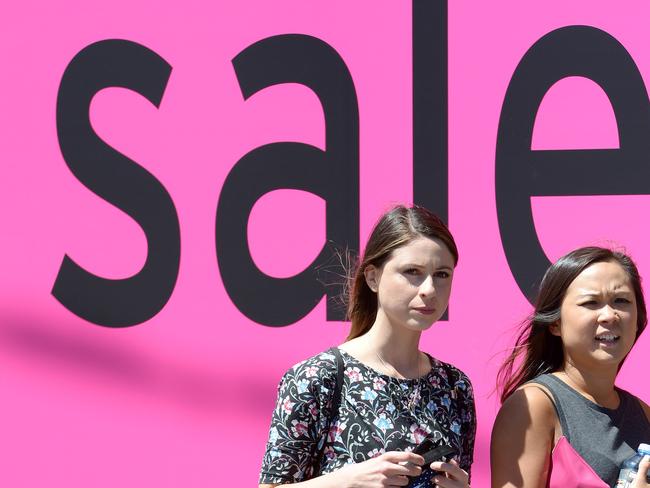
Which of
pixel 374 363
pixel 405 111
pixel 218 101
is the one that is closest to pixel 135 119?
pixel 218 101

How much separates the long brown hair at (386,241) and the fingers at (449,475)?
0.35 metres

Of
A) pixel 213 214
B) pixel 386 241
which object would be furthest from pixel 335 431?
pixel 213 214

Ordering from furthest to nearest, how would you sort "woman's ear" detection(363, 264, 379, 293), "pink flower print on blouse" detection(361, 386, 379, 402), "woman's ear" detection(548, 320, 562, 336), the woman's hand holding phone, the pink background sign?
the pink background sign
"woman's ear" detection(548, 320, 562, 336)
"woman's ear" detection(363, 264, 379, 293)
"pink flower print on blouse" detection(361, 386, 379, 402)
the woman's hand holding phone

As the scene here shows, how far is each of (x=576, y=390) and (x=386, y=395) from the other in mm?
441

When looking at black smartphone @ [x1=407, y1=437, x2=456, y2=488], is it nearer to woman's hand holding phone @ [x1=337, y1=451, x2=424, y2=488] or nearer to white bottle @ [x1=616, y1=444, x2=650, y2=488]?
woman's hand holding phone @ [x1=337, y1=451, x2=424, y2=488]

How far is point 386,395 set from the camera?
71.8 inches

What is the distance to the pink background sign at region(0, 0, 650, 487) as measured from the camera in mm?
2740

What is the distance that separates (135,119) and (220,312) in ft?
2.10

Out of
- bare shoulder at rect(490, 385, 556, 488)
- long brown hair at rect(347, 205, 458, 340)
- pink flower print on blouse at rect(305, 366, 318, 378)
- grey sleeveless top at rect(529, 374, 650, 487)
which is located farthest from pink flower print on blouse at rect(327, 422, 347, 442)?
grey sleeveless top at rect(529, 374, 650, 487)

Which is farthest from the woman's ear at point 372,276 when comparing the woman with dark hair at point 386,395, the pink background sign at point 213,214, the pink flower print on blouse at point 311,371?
the pink background sign at point 213,214

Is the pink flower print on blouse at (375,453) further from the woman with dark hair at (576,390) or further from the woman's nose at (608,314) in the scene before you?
the woman's nose at (608,314)

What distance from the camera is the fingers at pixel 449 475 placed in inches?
69.8

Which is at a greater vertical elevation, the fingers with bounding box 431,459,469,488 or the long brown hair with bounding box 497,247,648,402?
the long brown hair with bounding box 497,247,648,402

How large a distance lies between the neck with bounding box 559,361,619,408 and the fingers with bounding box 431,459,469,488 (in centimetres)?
35
